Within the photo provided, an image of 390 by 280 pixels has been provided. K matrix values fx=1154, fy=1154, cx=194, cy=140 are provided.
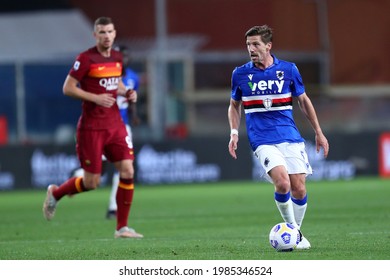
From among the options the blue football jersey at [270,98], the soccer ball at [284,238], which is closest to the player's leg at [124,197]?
the blue football jersey at [270,98]

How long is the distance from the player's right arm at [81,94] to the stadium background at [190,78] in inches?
478

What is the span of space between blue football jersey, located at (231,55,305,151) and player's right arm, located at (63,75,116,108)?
190 centimetres

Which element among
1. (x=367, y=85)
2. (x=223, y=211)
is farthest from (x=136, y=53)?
(x=223, y=211)

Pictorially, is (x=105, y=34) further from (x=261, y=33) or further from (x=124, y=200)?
(x=261, y=33)

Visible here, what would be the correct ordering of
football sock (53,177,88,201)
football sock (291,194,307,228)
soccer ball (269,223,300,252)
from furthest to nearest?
football sock (53,177,88,201), football sock (291,194,307,228), soccer ball (269,223,300,252)

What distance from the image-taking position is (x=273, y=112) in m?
11.4

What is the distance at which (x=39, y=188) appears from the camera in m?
24.9

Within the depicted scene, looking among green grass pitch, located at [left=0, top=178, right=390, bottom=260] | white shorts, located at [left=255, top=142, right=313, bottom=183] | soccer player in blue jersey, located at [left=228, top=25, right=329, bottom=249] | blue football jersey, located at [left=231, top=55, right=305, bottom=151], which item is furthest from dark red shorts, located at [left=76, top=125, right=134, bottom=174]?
white shorts, located at [left=255, top=142, right=313, bottom=183]

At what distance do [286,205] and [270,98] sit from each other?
108 centimetres

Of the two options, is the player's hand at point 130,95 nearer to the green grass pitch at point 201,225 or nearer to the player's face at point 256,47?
the green grass pitch at point 201,225

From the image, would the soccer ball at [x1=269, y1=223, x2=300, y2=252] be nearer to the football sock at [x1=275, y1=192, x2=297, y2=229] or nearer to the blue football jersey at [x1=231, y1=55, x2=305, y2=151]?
the football sock at [x1=275, y1=192, x2=297, y2=229]

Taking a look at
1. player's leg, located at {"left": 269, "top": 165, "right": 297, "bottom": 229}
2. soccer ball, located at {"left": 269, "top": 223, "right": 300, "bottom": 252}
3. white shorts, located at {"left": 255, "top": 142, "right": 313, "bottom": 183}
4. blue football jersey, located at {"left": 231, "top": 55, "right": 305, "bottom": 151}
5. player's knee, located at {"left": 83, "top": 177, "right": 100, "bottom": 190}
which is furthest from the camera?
Answer: player's knee, located at {"left": 83, "top": 177, "right": 100, "bottom": 190}

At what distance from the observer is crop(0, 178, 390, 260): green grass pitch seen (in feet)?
35.1

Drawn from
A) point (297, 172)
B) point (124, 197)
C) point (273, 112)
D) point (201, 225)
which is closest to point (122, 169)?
point (124, 197)
